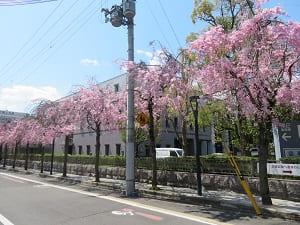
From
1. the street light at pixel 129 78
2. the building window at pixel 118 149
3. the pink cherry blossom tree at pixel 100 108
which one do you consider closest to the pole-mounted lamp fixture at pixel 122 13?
the street light at pixel 129 78

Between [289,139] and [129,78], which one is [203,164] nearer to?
[289,139]

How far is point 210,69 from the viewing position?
823 centimetres

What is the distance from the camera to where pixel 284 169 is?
30.8 feet

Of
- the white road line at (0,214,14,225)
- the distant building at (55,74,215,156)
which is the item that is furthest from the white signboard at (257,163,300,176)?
the distant building at (55,74,215,156)

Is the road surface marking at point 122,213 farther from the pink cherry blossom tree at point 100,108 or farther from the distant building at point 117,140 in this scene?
the distant building at point 117,140

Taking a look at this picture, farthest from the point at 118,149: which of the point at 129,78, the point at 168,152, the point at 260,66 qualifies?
the point at 260,66

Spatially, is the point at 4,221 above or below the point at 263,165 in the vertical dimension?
below

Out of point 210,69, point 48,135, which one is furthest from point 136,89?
point 48,135

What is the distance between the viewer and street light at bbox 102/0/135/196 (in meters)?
11.2

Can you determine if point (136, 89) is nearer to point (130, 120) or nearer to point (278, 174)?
point (130, 120)

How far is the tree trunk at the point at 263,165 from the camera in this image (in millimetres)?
8055

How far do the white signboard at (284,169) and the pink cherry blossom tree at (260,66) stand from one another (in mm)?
1823

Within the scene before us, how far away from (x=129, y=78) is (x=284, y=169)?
7981 millimetres

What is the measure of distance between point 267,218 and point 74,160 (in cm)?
2191
